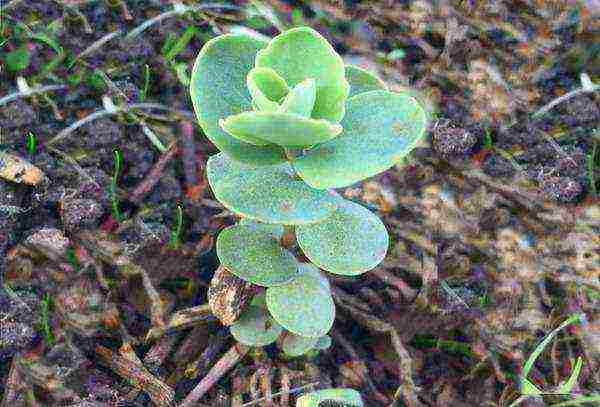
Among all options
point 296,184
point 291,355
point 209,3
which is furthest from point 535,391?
point 209,3

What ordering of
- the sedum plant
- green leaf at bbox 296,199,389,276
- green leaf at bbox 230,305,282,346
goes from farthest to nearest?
green leaf at bbox 230,305,282,346 → green leaf at bbox 296,199,389,276 → the sedum plant

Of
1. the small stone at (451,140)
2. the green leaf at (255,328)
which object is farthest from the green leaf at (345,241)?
the small stone at (451,140)

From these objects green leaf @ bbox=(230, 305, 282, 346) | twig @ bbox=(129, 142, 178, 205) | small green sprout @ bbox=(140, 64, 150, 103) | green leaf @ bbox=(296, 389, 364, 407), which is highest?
small green sprout @ bbox=(140, 64, 150, 103)

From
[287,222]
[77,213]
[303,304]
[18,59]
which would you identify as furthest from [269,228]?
[18,59]

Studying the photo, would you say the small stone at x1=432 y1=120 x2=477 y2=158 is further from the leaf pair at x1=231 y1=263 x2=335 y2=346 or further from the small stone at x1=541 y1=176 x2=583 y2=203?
the leaf pair at x1=231 y1=263 x2=335 y2=346

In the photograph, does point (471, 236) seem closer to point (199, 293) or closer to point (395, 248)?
point (395, 248)

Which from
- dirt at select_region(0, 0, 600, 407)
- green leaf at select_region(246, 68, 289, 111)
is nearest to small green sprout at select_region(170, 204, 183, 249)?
dirt at select_region(0, 0, 600, 407)

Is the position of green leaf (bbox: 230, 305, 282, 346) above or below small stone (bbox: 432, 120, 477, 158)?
below
